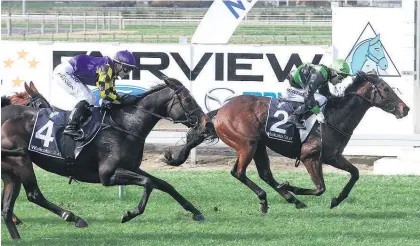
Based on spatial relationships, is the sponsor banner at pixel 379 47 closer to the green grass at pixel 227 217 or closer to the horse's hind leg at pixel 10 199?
the green grass at pixel 227 217

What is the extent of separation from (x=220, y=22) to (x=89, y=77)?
6797 mm

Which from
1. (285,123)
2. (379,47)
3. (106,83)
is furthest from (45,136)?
(379,47)

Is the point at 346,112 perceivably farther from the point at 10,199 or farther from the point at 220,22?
the point at 220,22

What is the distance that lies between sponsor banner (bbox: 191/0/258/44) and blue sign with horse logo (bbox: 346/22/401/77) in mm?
2141

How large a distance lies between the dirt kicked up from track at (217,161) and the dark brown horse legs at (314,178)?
12.5 ft

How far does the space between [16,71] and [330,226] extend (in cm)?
698

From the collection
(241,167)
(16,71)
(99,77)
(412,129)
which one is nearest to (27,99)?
(99,77)

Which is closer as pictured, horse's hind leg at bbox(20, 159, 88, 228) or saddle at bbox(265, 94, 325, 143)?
horse's hind leg at bbox(20, 159, 88, 228)

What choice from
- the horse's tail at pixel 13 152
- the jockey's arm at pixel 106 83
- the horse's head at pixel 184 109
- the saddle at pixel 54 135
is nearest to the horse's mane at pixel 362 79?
the horse's head at pixel 184 109

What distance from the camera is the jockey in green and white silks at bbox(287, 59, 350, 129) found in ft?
36.0

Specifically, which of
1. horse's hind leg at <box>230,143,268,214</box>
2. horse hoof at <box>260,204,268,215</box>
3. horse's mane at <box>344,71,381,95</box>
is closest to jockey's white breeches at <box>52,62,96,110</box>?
horse's hind leg at <box>230,143,268,214</box>

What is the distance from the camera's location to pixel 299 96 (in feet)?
36.6

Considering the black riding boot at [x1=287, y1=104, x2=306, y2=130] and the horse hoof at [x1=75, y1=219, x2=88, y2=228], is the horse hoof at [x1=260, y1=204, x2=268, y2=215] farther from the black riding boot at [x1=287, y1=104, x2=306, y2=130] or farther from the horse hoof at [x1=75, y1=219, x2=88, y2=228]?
the horse hoof at [x1=75, y1=219, x2=88, y2=228]

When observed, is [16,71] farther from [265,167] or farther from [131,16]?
[131,16]
